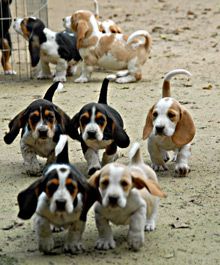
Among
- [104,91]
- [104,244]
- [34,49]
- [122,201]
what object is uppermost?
[34,49]

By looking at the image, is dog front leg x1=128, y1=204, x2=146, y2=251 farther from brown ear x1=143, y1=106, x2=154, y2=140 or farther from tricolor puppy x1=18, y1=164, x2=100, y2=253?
brown ear x1=143, y1=106, x2=154, y2=140

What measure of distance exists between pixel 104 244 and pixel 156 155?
1.61 m

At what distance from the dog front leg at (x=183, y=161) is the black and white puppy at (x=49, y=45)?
10.7ft

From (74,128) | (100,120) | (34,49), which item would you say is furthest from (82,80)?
(100,120)

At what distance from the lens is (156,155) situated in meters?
6.27

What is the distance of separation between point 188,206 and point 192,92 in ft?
11.4

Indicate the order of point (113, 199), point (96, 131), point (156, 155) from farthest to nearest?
point (156, 155) → point (96, 131) → point (113, 199)

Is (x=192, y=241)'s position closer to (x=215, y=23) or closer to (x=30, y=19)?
(x=30, y=19)

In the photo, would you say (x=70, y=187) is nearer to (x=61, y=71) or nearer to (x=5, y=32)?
(x=61, y=71)

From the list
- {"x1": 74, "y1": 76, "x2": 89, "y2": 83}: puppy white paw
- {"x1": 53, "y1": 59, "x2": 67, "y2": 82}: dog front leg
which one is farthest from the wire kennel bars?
{"x1": 74, "y1": 76, "x2": 89, "y2": 83}: puppy white paw

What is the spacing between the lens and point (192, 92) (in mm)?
8914

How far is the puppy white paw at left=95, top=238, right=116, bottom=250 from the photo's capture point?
4762 mm

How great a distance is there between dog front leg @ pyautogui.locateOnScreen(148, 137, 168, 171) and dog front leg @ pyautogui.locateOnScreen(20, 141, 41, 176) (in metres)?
0.80

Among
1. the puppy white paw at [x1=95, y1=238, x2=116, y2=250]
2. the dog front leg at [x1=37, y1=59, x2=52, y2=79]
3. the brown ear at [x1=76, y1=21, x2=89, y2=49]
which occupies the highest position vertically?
the brown ear at [x1=76, y1=21, x2=89, y2=49]
